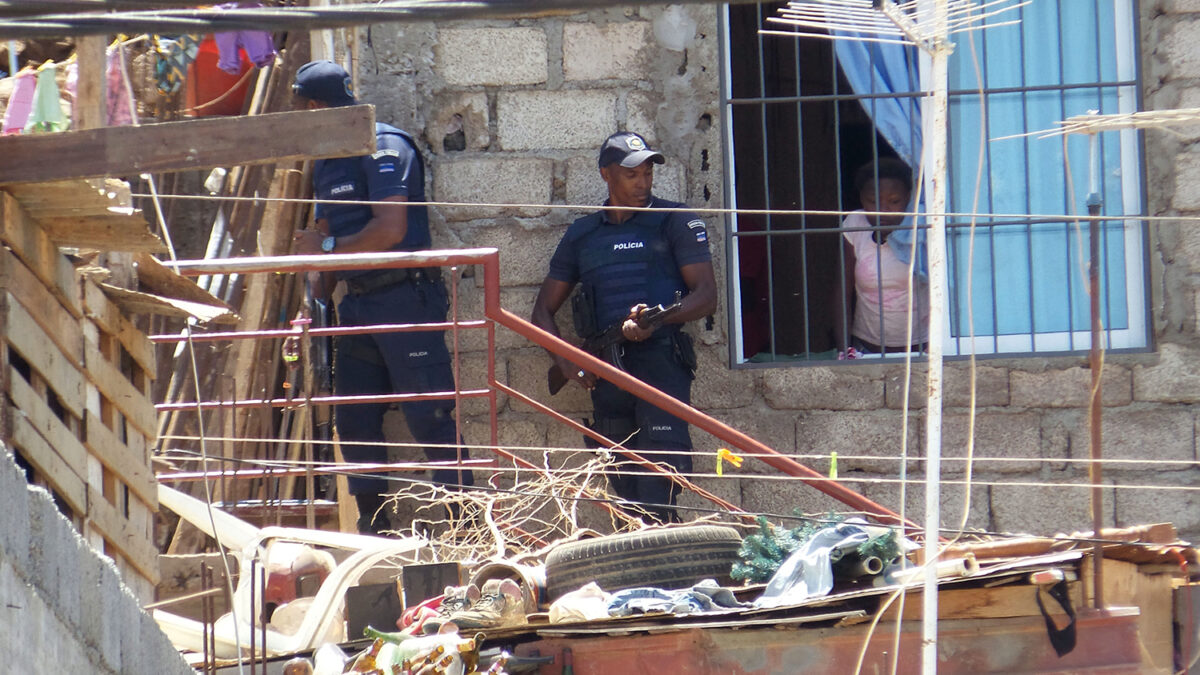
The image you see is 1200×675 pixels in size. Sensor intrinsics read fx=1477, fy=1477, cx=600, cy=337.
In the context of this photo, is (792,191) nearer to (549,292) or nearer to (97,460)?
(549,292)

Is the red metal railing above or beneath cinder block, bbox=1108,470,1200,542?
above

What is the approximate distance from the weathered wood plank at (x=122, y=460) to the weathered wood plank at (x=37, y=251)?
369 mm

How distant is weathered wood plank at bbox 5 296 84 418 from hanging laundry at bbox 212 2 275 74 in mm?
2992

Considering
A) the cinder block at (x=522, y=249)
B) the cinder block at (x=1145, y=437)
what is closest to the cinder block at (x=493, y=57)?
the cinder block at (x=522, y=249)

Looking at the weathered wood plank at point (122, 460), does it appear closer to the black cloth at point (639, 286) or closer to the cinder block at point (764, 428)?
the black cloth at point (639, 286)

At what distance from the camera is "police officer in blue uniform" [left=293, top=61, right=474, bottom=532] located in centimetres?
628

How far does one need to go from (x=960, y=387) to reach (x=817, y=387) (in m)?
0.65

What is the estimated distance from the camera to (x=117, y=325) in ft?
15.7

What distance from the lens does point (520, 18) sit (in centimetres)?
693

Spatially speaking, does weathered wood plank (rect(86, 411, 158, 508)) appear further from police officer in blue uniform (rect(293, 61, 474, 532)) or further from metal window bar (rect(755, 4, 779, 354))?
metal window bar (rect(755, 4, 779, 354))

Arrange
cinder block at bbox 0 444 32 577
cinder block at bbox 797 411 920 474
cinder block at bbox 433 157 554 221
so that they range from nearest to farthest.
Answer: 1. cinder block at bbox 0 444 32 577
2. cinder block at bbox 797 411 920 474
3. cinder block at bbox 433 157 554 221

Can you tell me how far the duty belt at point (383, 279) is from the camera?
20.7 ft

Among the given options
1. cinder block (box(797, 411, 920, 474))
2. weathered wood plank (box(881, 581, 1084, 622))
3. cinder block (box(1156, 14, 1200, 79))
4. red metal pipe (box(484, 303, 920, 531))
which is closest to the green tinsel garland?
red metal pipe (box(484, 303, 920, 531))

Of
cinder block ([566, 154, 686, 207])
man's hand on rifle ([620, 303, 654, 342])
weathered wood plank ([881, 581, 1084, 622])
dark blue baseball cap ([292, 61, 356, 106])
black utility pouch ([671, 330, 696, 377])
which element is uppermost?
dark blue baseball cap ([292, 61, 356, 106])
